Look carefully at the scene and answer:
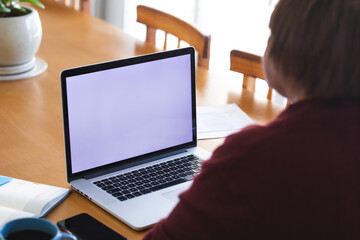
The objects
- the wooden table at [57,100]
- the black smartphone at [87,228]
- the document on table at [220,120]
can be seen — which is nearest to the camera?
the black smartphone at [87,228]

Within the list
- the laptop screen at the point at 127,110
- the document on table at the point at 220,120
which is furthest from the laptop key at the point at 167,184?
the document on table at the point at 220,120

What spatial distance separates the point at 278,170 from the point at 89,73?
569 mm

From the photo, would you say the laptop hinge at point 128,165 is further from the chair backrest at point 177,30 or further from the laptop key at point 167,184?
the chair backrest at point 177,30

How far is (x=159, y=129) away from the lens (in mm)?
1337

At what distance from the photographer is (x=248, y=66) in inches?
72.0

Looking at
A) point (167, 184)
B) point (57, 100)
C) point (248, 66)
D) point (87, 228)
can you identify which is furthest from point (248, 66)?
point (87, 228)

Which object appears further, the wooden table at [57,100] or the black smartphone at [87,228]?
the wooden table at [57,100]

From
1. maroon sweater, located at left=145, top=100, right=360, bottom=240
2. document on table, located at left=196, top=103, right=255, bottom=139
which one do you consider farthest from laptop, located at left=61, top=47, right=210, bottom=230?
maroon sweater, located at left=145, top=100, right=360, bottom=240

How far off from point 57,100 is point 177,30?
572mm

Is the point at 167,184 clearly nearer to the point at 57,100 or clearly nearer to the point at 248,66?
the point at 57,100

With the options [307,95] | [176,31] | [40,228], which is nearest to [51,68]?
[176,31]

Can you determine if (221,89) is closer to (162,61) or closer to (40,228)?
(162,61)

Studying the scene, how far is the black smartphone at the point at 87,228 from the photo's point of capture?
1.07 m

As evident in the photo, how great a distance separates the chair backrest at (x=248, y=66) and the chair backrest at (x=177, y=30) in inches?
5.0
